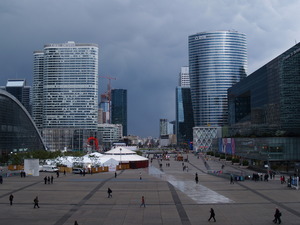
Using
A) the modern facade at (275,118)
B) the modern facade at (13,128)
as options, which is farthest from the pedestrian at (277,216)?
the modern facade at (13,128)

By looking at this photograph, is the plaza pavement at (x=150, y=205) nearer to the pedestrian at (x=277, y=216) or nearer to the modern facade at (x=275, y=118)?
the pedestrian at (x=277, y=216)

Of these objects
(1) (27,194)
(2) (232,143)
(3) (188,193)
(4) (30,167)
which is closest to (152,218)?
(3) (188,193)

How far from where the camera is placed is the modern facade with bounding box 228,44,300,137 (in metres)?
95.8

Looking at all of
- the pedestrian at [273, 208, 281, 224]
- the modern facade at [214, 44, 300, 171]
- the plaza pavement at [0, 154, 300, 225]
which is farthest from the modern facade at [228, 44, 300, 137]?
the pedestrian at [273, 208, 281, 224]

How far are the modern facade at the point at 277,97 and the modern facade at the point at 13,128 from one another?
76.0 m

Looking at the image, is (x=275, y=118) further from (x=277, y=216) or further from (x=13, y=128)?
(x=277, y=216)

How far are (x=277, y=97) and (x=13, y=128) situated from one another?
79.2m

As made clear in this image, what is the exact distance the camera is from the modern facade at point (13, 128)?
9950cm

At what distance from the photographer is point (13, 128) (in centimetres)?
10581

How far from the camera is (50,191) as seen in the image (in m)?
39.9

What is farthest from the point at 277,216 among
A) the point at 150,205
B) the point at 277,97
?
the point at 277,97

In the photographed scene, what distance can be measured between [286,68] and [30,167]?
72.7m

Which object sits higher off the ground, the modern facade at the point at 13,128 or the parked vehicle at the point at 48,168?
the modern facade at the point at 13,128

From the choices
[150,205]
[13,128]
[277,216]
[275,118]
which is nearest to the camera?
[277,216]
